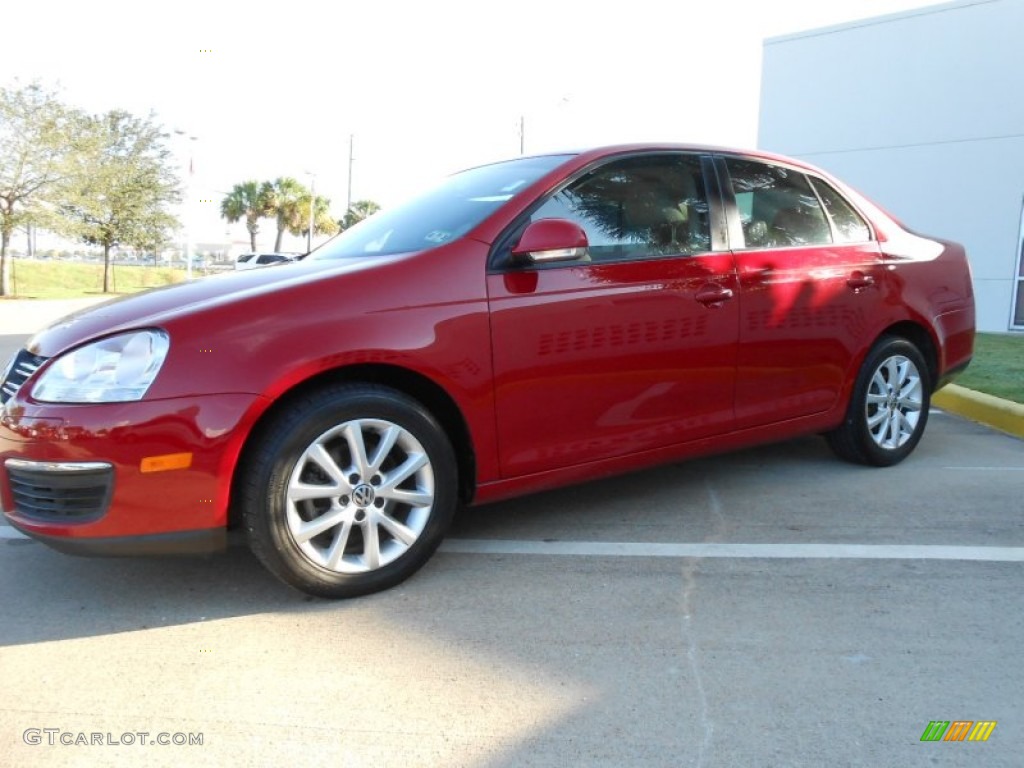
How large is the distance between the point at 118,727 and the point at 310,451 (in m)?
0.96

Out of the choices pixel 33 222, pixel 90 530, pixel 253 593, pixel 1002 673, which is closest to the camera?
pixel 1002 673

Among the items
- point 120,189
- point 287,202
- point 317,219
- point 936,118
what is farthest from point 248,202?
point 936,118

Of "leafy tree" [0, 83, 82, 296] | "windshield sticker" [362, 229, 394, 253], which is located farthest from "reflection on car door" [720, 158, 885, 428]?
"leafy tree" [0, 83, 82, 296]

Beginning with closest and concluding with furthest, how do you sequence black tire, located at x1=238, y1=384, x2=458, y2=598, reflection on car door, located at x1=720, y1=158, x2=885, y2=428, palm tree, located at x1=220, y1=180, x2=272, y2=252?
black tire, located at x1=238, y1=384, x2=458, y2=598, reflection on car door, located at x1=720, y1=158, x2=885, y2=428, palm tree, located at x1=220, y1=180, x2=272, y2=252

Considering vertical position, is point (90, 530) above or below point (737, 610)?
above

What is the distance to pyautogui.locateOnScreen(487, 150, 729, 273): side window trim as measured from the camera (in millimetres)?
3039

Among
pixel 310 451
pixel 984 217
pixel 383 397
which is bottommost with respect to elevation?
pixel 310 451

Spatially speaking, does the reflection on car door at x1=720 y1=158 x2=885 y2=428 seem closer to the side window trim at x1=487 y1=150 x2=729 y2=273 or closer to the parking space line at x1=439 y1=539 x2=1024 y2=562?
the side window trim at x1=487 y1=150 x2=729 y2=273

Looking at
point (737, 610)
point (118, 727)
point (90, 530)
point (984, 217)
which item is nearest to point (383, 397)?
point (90, 530)

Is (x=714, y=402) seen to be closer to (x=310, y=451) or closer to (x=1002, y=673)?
(x=1002, y=673)

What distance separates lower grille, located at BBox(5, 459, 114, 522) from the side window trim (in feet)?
4.93

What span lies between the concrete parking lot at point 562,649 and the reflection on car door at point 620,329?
0.49 meters

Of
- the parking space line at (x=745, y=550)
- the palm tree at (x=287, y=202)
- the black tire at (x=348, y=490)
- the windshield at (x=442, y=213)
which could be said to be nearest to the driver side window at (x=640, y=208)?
the windshield at (x=442, y=213)

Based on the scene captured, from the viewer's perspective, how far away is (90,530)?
2512 mm
